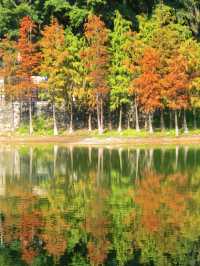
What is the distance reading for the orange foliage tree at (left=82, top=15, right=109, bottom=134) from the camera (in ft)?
218

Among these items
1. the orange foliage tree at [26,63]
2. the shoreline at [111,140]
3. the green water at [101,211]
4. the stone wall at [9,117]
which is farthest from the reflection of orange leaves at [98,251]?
the stone wall at [9,117]

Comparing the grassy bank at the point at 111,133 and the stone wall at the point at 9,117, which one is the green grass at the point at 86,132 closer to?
the grassy bank at the point at 111,133

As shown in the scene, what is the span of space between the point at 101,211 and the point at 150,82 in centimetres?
3669

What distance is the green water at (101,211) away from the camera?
21.7 meters

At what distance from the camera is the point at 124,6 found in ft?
240

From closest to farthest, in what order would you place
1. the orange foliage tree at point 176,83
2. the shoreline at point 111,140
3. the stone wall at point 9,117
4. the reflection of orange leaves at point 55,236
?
the reflection of orange leaves at point 55,236, the shoreline at point 111,140, the orange foliage tree at point 176,83, the stone wall at point 9,117

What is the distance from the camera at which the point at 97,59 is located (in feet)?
219

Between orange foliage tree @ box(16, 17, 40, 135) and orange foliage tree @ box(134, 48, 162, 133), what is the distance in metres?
11.3

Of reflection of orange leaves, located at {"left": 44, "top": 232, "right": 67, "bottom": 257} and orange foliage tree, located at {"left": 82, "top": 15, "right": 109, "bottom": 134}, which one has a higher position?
orange foliage tree, located at {"left": 82, "top": 15, "right": 109, "bottom": 134}

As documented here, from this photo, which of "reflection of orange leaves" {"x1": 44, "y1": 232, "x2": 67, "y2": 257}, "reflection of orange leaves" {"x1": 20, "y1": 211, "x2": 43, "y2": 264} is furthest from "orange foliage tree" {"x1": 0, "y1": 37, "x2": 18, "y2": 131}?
"reflection of orange leaves" {"x1": 44, "y1": 232, "x2": 67, "y2": 257}

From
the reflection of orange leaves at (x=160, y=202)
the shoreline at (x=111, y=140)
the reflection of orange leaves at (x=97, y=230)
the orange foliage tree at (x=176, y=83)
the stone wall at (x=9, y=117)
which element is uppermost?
the orange foliage tree at (x=176, y=83)

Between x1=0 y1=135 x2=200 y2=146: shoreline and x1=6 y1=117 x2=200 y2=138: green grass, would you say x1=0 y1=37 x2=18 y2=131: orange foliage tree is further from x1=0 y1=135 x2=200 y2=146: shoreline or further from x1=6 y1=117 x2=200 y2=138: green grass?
x1=0 y1=135 x2=200 y2=146: shoreline

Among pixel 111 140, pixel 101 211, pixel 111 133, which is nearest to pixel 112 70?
pixel 111 133

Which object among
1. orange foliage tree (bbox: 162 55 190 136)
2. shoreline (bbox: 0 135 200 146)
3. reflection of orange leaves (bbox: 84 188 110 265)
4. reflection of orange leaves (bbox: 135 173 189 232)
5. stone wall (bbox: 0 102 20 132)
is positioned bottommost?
shoreline (bbox: 0 135 200 146)
